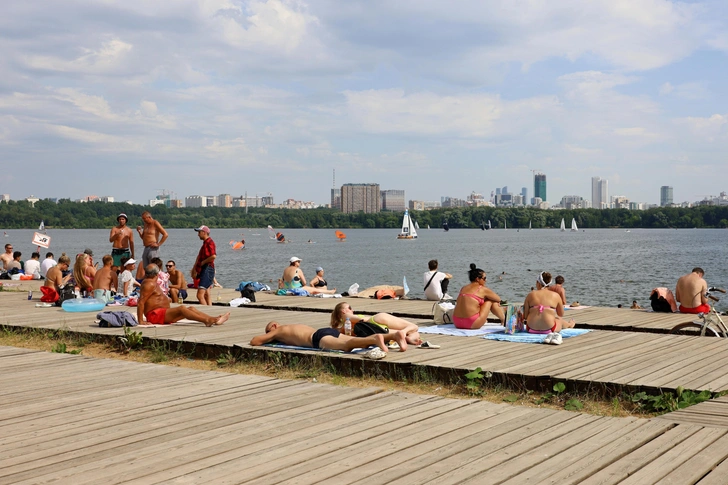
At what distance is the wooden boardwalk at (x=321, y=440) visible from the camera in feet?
13.2

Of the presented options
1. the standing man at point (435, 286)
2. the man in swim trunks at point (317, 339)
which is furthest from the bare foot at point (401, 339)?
the standing man at point (435, 286)

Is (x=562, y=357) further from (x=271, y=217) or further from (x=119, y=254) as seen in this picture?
(x=271, y=217)

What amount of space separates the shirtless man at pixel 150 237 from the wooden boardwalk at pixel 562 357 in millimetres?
4433

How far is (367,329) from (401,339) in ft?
1.43

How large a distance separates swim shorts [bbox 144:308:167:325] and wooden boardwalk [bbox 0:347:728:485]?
13.9 ft

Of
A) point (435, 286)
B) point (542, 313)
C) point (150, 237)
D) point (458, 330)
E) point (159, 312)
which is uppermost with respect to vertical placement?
point (150, 237)

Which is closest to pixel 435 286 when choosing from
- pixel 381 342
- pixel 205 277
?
pixel 205 277

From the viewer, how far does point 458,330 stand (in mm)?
10289

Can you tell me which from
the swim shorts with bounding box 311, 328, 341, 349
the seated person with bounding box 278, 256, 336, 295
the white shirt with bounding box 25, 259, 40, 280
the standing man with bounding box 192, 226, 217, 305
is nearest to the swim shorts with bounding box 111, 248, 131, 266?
the standing man with bounding box 192, 226, 217, 305

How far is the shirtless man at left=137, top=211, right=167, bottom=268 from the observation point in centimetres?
1553

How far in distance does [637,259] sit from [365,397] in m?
62.9

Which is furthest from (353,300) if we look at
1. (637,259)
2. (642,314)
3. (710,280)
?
(637,259)

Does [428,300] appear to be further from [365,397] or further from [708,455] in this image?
[708,455]

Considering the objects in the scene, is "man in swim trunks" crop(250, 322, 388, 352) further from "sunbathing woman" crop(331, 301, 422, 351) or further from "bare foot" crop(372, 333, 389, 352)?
"sunbathing woman" crop(331, 301, 422, 351)
